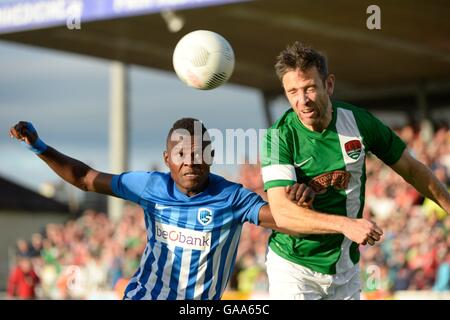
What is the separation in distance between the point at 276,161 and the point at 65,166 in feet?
5.30

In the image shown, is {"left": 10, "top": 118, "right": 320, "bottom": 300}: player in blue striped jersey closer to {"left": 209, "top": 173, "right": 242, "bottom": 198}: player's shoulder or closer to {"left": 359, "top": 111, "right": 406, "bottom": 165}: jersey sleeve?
{"left": 209, "top": 173, "right": 242, "bottom": 198}: player's shoulder

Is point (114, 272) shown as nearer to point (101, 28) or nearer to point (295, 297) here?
point (101, 28)

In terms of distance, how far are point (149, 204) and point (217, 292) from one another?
0.79m

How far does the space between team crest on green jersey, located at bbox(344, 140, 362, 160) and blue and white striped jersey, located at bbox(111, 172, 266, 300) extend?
0.70 metres

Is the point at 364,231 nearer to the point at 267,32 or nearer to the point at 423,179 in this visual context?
the point at 423,179

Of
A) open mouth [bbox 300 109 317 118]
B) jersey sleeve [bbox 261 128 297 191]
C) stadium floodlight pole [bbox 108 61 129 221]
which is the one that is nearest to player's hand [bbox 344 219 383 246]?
jersey sleeve [bbox 261 128 297 191]

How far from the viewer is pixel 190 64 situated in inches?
305

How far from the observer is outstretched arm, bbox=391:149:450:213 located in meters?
6.66

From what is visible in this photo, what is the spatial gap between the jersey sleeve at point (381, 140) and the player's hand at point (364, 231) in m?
1.35

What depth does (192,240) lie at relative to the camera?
659 centimetres

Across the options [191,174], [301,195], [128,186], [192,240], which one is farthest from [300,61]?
[128,186]

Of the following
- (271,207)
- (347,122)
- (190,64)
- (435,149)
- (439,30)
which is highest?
(439,30)

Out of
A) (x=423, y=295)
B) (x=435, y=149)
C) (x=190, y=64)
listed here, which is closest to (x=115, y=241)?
(x=435, y=149)

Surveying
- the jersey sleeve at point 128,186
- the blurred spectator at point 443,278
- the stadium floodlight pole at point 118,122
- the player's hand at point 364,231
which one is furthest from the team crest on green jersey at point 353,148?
the stadium floodlight pole at point 118,122
